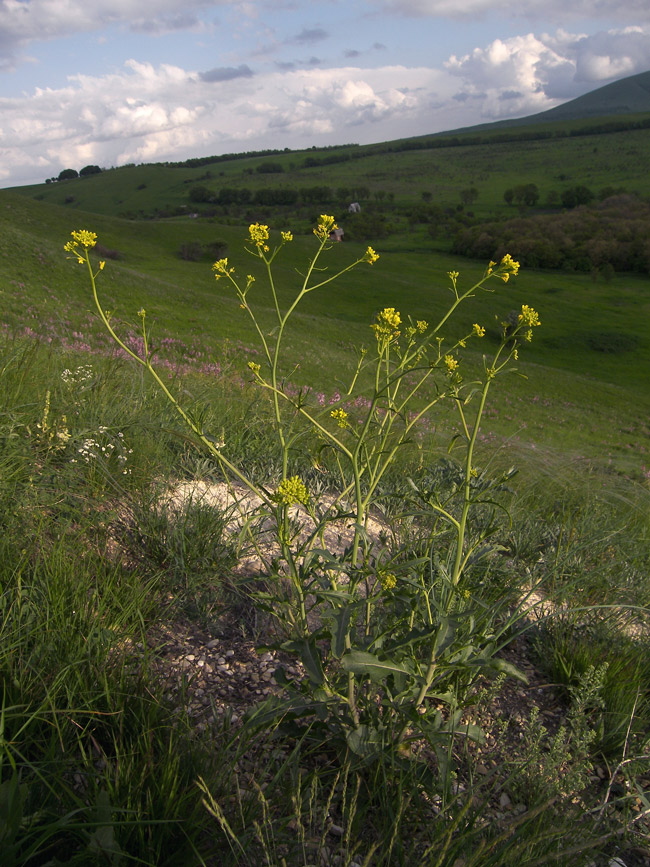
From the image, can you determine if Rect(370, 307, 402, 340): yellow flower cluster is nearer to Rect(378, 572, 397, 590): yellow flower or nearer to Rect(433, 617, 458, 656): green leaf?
Rect(378, 572, 397, 590): yellow flower

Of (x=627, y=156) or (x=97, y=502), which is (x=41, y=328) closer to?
(x=97, y=502)

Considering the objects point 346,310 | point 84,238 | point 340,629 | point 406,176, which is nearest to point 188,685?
point 340,629

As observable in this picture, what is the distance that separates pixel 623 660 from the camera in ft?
8.23

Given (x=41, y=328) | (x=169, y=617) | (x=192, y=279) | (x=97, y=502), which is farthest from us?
(x=192, y=279)

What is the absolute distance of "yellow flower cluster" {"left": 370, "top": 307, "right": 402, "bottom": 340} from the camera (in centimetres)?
202

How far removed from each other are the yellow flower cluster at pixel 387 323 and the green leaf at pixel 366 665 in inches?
45.1

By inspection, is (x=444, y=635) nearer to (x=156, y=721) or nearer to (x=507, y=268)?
(x=156, y=721)

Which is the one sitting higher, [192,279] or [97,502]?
[192,279]

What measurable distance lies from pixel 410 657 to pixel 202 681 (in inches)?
35.1

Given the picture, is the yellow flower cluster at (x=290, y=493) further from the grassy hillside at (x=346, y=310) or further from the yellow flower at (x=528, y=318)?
the yellow flower at (x=528, y=318)

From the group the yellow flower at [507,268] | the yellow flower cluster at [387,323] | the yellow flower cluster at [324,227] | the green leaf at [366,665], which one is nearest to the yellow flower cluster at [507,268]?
the yellow flower at [507,268]

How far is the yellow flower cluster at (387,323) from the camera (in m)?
2.02

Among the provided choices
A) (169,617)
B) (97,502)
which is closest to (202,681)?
(169,617)

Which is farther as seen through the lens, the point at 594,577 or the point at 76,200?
the point at 76,200
